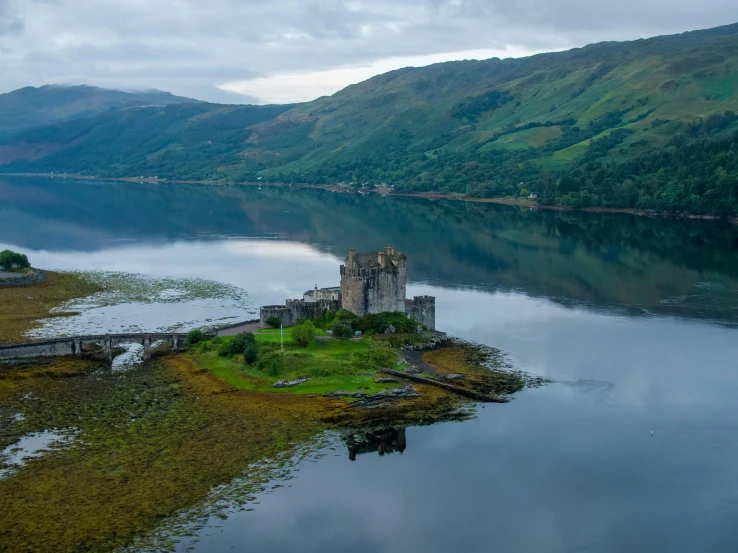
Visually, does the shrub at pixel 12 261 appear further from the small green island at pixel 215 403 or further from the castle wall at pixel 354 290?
the castle wall at pixel 354 290

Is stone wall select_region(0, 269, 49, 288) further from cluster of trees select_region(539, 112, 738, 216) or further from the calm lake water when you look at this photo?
cluster of trees select_region(539, 112, 738, 216)

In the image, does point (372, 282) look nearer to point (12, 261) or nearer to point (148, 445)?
point (148, 445)

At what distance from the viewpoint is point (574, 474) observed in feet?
140

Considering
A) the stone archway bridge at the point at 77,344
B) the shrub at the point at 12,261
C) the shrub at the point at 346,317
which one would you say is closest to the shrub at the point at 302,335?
the shrub at the point at 346,317

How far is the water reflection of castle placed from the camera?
149 feet

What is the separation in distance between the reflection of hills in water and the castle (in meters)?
24.8

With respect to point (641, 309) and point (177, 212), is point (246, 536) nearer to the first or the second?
point (641, 309)

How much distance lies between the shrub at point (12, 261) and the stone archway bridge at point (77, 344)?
3955cm

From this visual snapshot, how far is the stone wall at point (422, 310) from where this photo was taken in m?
67.2

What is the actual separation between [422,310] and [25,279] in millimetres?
46322

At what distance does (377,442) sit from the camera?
4647cm

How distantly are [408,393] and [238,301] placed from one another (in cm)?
3597

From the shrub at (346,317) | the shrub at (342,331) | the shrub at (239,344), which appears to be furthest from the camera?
the shrub at (346,317)

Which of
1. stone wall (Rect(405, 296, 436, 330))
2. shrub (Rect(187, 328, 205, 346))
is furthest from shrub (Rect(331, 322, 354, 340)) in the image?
shrub (Rect(187, 328, 205, 346))
